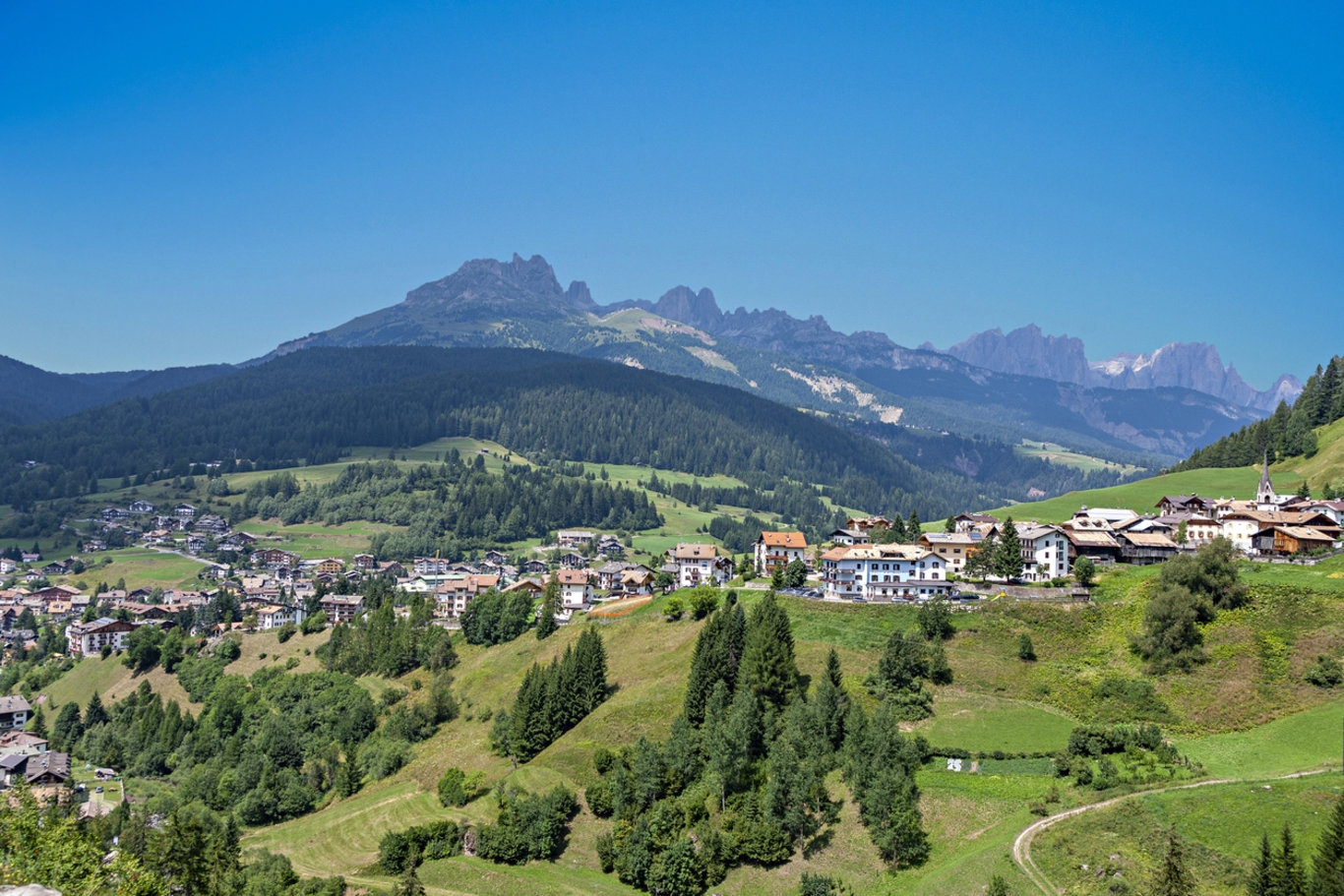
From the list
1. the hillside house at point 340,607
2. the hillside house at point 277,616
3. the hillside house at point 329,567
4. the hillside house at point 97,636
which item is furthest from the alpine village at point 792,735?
the hillside house at point 329,567

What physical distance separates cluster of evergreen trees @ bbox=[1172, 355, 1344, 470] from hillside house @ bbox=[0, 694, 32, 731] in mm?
189374

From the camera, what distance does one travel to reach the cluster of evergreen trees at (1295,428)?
140 m

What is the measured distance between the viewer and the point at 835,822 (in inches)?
2336

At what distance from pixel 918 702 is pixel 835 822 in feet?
43.7

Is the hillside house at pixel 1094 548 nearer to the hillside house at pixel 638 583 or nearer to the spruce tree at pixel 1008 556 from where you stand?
the spruce tree at pixel 1008 556

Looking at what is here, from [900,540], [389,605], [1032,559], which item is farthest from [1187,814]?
[389,605]

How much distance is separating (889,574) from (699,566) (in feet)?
134

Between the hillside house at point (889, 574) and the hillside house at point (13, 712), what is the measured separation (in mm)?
116668

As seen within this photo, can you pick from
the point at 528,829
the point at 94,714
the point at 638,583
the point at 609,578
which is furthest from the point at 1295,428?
the point at 94,714

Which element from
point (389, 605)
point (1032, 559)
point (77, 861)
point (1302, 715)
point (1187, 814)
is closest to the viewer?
point (77, 861)

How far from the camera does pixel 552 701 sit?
82625 millimetres

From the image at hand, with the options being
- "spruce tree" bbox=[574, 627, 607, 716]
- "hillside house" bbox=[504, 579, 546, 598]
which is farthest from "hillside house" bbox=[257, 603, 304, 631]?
"spruce tree" bbox=[574, 627, 607, 716]

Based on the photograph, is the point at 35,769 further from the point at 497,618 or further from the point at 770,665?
the point at 770,665

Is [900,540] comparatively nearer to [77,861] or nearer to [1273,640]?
[1273,640]
